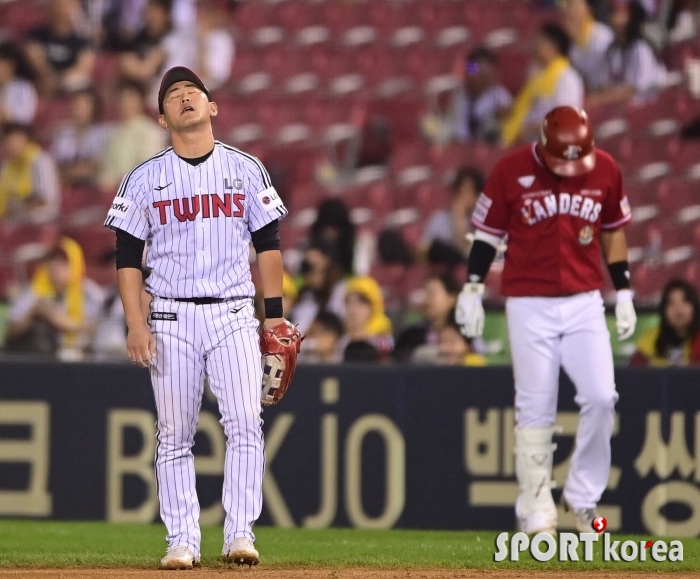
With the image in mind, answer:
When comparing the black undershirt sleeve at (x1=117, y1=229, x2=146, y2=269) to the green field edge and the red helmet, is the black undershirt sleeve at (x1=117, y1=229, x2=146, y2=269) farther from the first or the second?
the red helmet

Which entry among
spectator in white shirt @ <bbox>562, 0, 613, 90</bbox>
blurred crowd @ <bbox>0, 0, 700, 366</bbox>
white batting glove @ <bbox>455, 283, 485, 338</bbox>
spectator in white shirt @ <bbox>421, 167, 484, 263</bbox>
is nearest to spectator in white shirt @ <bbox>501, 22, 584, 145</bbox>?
blurred crowd @ <bbox>0, 0, 700, 366</bbox>

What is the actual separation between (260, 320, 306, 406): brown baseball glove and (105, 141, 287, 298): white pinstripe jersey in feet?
0.77

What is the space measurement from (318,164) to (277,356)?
6.89 m

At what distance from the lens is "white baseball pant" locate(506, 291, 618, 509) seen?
674cm

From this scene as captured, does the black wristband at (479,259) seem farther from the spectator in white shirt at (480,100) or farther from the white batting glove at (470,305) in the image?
the spectator in white shirt at (480,100)

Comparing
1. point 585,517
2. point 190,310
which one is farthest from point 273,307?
point 585,517

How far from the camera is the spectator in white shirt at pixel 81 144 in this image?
12352 millimetres

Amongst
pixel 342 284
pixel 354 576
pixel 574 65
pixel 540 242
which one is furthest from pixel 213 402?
pixel 574 65

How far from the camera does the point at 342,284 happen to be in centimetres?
966

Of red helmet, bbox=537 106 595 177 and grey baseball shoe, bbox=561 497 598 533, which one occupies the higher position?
red helmet, bbox=537 106 595 177

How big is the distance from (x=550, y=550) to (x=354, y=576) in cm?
128

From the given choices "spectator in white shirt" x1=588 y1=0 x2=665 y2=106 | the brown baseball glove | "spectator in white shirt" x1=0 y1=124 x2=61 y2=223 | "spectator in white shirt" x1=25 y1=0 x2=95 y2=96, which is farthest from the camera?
"spectator in white shirt" x1=25 y1=0 x2=95 y2=96

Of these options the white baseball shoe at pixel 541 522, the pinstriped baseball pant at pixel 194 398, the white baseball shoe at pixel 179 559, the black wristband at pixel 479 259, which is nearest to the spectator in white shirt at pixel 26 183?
the black wristband at pixel 479 259

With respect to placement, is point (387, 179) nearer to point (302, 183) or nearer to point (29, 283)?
point (302, 183)
